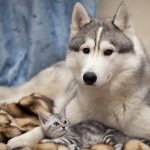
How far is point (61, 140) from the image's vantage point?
5.72 feet

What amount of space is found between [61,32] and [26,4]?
282 mm

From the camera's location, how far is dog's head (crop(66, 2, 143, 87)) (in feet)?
5.63

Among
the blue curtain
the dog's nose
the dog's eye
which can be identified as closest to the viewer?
the dog's nose

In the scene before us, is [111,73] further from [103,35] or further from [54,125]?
[54,125]

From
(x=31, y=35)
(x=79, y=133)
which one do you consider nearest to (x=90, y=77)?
(x=79, y=133)

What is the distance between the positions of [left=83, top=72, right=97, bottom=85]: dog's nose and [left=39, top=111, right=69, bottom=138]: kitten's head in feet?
0.82

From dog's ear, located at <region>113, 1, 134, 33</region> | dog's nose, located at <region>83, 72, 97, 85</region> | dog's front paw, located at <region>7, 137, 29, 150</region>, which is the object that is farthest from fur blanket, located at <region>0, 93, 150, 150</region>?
dog's ear, located at <region>113, 1, 134, 33</region>

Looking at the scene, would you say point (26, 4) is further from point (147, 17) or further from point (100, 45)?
point (100, 45)

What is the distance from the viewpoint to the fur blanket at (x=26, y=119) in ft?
5.64

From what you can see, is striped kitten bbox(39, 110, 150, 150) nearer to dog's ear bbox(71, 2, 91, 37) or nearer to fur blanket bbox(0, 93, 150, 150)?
fur blanket bbox(0, 93, 150, 150)

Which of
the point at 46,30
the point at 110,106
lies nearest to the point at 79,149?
the point at 110,106

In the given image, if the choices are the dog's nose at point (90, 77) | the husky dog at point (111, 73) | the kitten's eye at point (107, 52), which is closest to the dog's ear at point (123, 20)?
the husky dog at point (111, 73)

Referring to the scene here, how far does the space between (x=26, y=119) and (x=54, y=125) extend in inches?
11.0

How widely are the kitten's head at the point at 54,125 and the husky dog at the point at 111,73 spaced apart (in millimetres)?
40
